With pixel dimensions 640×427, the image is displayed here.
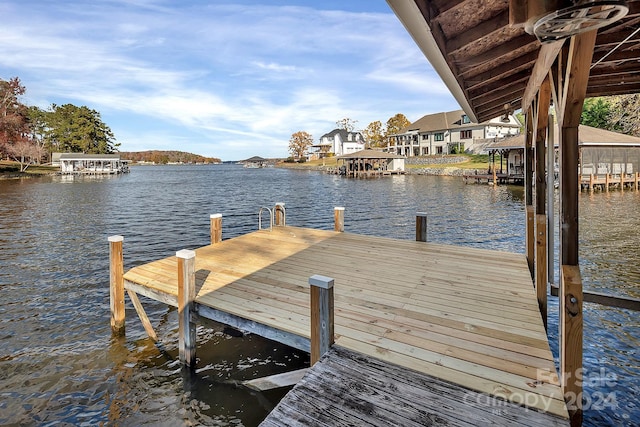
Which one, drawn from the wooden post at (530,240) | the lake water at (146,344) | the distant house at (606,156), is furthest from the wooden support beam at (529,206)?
the distant house at (606,156)

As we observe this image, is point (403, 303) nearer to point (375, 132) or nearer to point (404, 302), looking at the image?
point (404, 302)

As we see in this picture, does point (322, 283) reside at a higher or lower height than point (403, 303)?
higher

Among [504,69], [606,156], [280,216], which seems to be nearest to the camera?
[504,69]

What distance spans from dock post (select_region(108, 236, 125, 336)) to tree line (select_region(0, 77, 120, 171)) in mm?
62612

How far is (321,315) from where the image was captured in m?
3.42

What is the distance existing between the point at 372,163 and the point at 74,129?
202 ft

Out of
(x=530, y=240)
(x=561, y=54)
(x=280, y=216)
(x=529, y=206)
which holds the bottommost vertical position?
(x=530, y=240)

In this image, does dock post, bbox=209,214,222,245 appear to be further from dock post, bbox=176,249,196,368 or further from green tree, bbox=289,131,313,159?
green tree, bbox=289,131,313,159

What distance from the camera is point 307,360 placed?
5.31m

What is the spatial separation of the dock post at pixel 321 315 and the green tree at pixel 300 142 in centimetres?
A: 10464

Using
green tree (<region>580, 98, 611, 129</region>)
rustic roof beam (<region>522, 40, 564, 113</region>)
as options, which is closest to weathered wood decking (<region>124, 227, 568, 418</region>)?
rustic roof beam (<region>522, 40, 564, 113</region>)

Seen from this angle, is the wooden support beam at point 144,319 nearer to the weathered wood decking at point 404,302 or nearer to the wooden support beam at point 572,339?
the weathered wood decking at point 404,302

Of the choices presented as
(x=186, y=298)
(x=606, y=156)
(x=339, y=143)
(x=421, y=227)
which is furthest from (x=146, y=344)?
(x=339, y=143)

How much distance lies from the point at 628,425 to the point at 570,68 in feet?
12.1
